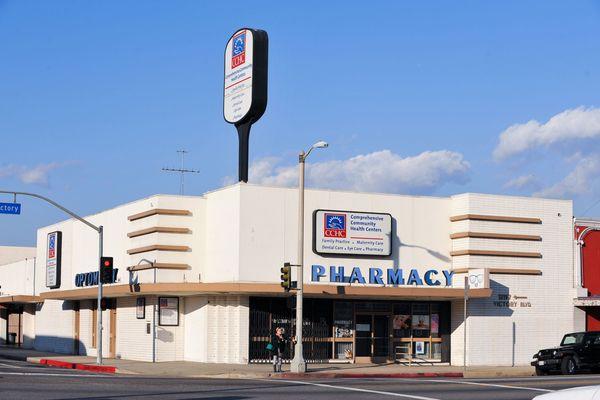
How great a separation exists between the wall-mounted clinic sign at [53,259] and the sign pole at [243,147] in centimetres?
1413

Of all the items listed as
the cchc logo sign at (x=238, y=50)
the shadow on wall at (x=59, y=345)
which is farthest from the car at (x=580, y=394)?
the shadow on wall at (x=59, y=345)

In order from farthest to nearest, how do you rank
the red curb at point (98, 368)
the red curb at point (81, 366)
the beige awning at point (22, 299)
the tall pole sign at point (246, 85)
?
the beige awning at point (22, 299) → the tall pole sign at point (246, 85) → the red curb at point (81, 366) → the red curb at point (98, 368)

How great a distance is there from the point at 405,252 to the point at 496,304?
443cm

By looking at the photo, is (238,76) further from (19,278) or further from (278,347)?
(19,278)

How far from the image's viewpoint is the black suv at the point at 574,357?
34844mm

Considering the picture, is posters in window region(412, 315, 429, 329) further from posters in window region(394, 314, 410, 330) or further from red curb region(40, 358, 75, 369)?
red curb region(40, 358, 75, 369)

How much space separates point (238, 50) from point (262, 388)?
20.5 metres

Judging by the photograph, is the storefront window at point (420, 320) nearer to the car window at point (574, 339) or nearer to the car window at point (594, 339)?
the car window at point (574, 339)

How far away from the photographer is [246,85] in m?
42.1

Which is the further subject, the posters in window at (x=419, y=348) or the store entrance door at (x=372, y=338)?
the posters in window at (x=419, y=348)

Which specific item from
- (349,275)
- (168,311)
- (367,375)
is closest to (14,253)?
(168,311)

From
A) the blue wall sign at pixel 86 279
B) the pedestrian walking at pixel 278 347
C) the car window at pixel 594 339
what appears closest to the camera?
the pedestrian walking at pixel 278 347

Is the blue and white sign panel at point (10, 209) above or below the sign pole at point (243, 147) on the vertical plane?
below

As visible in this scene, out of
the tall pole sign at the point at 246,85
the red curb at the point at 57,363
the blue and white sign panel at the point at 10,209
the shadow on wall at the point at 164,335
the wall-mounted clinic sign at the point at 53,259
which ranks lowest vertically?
the red curb at the point at 57,363
